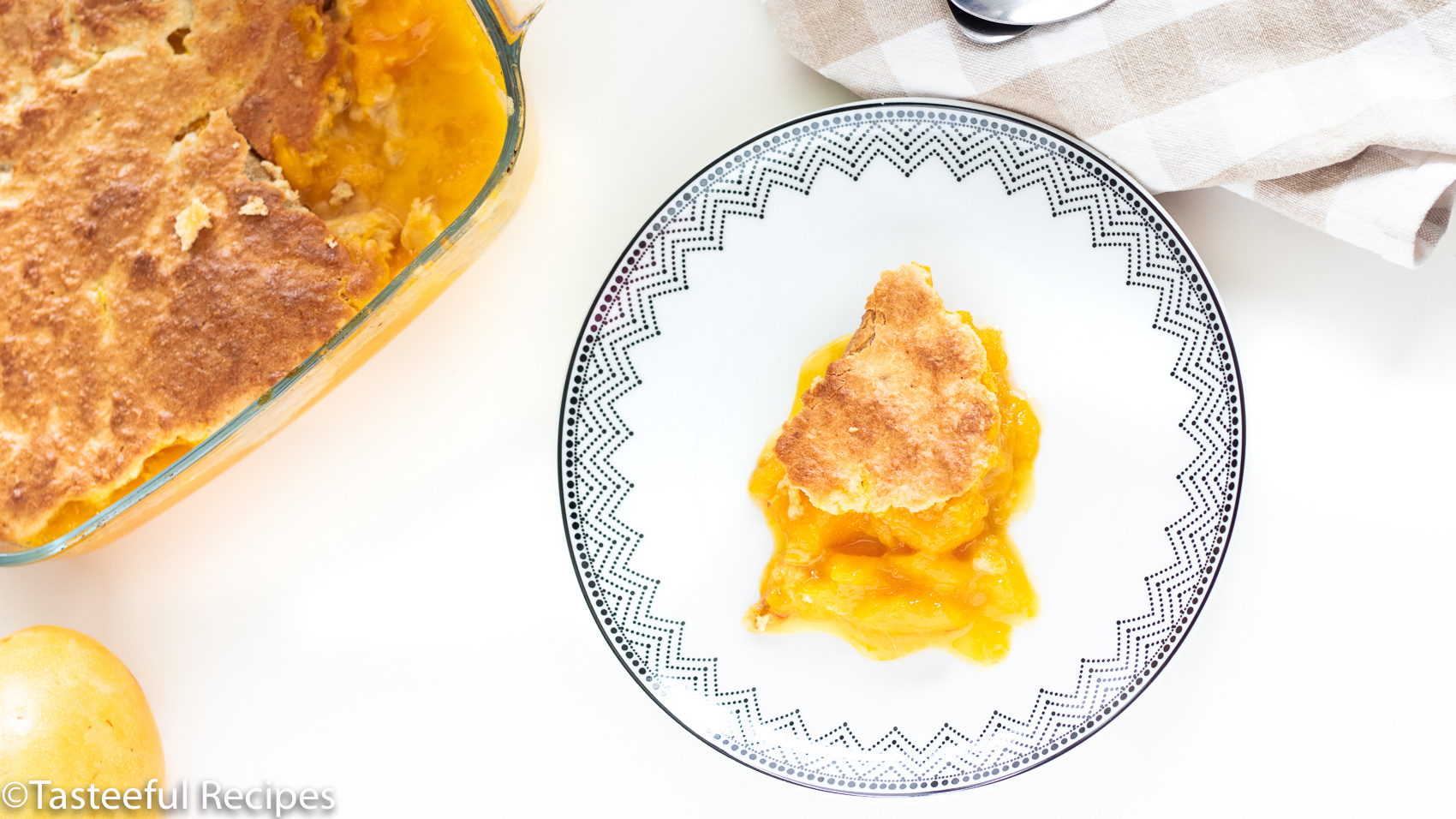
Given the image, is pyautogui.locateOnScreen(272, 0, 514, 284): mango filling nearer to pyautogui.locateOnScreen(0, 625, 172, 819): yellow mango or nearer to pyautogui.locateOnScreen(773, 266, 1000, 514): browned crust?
pyautogui.locateOnScreen(773, 266, 1000, 514): browned crust

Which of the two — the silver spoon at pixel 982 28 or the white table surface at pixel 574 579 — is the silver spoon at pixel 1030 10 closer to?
the silver spoon at pixel 982 28

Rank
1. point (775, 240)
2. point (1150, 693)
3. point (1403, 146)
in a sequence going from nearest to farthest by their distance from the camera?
point (1403, 146)
point (775, 240)
point (1150, 693)

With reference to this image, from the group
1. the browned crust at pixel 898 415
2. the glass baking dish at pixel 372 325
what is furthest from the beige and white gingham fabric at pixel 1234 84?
the glass baking dish at pixel 372 325

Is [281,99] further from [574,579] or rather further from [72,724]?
[72,724]

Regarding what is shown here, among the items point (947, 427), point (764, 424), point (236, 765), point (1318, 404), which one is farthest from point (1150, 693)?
point (236, 765)

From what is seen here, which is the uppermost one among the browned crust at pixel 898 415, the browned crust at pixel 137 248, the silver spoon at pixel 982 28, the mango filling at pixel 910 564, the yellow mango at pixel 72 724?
the silver spoon at pixel 982 28

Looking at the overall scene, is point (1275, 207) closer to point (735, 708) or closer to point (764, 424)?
point (764, 424)
